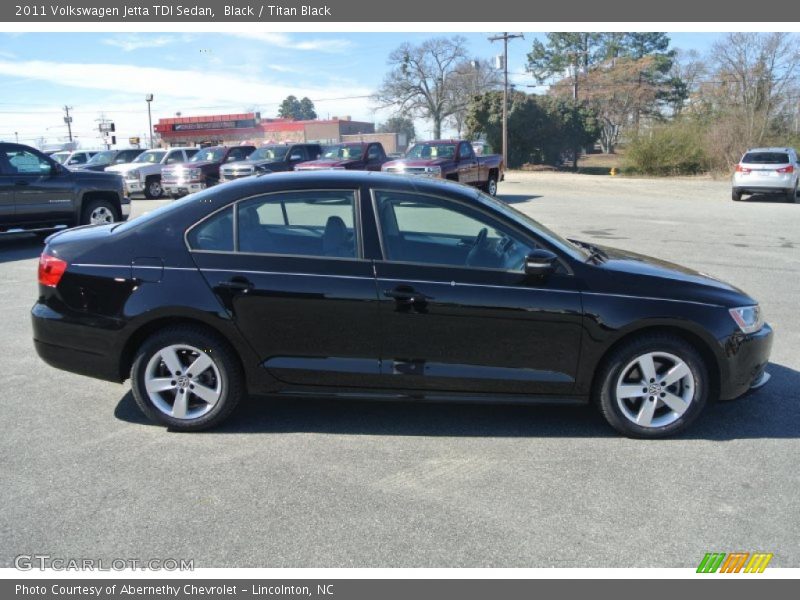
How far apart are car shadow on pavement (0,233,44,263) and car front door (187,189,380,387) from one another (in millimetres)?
8368

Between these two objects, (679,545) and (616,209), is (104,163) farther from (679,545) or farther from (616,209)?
(679,545)

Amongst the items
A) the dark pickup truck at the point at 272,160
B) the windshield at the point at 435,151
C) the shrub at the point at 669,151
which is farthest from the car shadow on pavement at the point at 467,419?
the shrub at the point at 669,151

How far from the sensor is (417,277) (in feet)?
13.8

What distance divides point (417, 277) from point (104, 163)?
1029 inches

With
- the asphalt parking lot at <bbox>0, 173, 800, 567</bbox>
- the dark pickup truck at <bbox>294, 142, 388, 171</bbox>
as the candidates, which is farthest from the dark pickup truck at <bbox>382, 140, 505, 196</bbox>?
the asphalt parking lot at <bbox>0, 173, 800, 567</bbox>

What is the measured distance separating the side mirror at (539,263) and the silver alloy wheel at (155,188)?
73.7 feet

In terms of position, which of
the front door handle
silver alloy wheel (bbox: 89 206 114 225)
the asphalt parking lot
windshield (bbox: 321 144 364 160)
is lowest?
the asphalt parking lot

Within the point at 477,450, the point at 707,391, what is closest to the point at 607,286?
the point at 707,391

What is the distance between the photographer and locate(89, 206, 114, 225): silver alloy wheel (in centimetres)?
1258

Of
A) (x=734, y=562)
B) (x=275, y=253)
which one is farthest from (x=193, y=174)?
(x=734, y=562)

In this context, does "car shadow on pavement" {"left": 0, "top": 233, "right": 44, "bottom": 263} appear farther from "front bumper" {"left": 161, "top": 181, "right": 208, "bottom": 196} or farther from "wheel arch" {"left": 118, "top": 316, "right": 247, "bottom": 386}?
"front bumper" {"left": 161, "top": 181, "right": 208, "bottom": 196}

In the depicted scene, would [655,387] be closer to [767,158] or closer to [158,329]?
[158,329]

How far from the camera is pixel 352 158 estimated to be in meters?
21.9

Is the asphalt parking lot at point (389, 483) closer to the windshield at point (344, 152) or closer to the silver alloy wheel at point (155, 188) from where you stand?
the windshield at point (344, 152)
